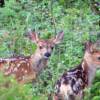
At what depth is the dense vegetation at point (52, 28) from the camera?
8984 mm

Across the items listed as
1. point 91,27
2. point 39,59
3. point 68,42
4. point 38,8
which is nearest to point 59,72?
point 39,59

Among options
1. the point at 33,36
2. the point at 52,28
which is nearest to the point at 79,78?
the point at 33,36

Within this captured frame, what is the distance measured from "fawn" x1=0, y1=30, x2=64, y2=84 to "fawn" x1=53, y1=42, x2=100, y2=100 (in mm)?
1664

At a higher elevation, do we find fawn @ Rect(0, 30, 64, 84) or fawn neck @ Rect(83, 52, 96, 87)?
fawn neck @ Rect(83, 52, 96, 87)

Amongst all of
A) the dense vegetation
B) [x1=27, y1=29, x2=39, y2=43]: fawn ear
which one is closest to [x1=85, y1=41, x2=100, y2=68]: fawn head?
the dense vegetation

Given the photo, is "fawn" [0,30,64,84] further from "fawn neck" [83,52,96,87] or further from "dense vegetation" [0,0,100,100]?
"fawn neck" [83,52,96,87]

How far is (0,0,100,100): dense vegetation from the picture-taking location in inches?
354

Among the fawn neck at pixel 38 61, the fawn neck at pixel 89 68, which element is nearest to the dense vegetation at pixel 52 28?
the fawn neck at pixel 38 61

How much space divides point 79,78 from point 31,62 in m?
2.14

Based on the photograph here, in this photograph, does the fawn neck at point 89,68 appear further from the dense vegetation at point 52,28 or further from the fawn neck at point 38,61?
the fawn neck at point 38,61

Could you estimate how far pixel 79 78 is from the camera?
6961 mm

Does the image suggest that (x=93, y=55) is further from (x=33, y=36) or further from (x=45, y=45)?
(x=33, y=36)

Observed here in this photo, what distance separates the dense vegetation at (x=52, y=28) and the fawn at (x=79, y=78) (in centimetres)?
28

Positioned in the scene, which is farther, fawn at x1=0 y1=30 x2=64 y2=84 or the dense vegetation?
the dense vegetation
